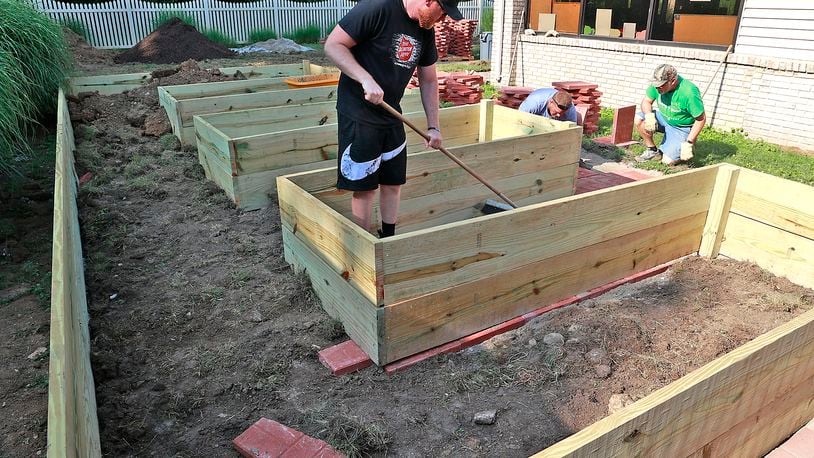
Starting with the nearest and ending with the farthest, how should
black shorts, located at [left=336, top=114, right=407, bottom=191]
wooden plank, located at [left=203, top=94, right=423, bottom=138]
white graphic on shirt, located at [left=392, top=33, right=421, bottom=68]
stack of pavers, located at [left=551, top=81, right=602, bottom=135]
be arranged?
white graphic on shirt, located at [left=392, top=33, right=421, bottom=68], black shorts, located at [left=336, top=114, right=407, bottom=191], wooden plank, located at [left=203, top=94, right=423, bottom=138], stack of pavers, located at [left=551, top=81, right=602, bottom=135]

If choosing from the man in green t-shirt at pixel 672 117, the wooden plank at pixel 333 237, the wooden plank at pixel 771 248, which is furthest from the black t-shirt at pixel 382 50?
the man in green t-shirt at pixel 672 117

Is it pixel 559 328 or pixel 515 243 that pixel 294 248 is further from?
pixel 559 328

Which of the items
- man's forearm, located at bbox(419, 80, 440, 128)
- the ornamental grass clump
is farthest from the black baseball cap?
the ornamental grass clump

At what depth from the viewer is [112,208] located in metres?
4.91

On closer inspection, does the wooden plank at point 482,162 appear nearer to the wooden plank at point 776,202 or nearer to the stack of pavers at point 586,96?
the wooden plank at point 776,202

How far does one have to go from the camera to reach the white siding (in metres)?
6.84

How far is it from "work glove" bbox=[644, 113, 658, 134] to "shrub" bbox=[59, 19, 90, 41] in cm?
1716

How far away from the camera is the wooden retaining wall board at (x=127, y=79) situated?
853cm

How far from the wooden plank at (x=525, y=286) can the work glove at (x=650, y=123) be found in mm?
2997

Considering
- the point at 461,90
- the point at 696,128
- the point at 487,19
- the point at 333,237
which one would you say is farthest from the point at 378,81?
the point at 487,19

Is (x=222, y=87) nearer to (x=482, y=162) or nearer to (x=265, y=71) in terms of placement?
(x=265, y=71)

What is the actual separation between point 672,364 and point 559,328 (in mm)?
579

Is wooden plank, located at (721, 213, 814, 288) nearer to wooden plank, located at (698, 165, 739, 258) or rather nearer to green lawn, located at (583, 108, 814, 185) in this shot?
wooden plank, located at (698, 165, 739, 258)

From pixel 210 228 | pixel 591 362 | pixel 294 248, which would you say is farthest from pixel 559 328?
pixel 210 228
